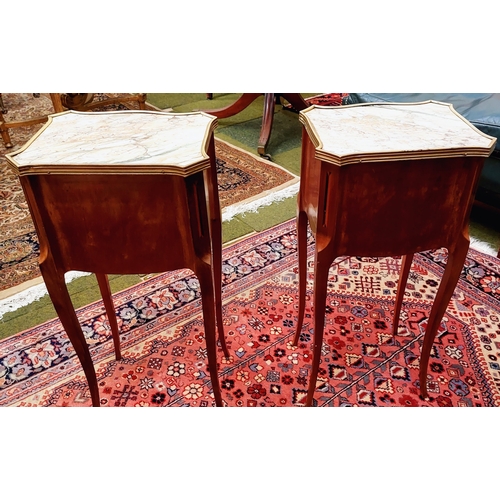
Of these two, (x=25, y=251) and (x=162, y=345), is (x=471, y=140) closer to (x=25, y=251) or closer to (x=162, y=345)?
(x=162, y=345)

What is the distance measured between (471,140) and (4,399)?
149 centimetres

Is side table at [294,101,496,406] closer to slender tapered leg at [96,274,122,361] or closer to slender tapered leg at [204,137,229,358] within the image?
slender tapered leg at [204,137,229,358]

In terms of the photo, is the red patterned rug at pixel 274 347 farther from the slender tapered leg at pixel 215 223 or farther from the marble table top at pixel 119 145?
the marble table top at pixel 119 145

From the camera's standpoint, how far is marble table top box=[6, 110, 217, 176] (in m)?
0.91

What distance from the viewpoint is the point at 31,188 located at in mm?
944

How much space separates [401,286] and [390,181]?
2.18ft

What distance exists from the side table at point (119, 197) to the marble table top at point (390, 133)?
27 cm

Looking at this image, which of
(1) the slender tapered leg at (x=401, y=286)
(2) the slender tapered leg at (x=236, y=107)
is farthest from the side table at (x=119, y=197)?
(2) the slender tapered leg at (x=236, y=107)

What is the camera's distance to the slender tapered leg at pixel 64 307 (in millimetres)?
1054

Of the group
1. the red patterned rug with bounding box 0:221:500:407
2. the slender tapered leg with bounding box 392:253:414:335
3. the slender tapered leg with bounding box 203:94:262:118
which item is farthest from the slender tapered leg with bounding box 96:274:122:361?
the slender tapered leg with bounding box 203:94:262:118

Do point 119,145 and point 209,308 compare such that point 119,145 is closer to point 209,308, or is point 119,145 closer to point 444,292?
point 209,308

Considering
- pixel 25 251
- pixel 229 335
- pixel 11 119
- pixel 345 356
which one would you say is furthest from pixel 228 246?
pixel 11 119

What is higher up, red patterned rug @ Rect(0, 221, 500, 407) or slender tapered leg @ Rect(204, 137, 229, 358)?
slender tapered leg @ Rect(204, 137, 229, 358)

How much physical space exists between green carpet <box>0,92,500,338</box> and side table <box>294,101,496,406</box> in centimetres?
102
